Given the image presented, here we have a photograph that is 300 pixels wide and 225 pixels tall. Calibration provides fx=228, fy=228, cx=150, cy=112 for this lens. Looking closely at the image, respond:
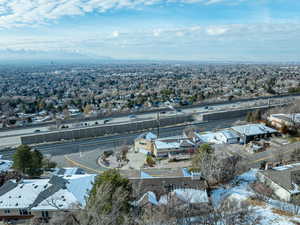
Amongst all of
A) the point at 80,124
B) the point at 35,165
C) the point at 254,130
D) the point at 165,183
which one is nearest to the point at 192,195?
the point at 165,183

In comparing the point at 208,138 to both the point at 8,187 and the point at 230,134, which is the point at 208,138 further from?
the point at 8,187

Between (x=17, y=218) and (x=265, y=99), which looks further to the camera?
(x=265, y=99)

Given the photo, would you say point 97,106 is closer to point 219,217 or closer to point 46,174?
point 46,174

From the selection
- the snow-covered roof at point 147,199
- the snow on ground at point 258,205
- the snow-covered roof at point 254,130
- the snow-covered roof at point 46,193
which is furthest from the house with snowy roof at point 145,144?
the snow-covered roof at point 147,199

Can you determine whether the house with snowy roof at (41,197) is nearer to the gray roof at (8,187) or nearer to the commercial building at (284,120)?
the gray roof at (8,187)

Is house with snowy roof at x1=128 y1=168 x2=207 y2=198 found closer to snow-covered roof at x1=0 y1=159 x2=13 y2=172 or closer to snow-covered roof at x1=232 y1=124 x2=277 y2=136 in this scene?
snow-covered roof at x1=0 y1=159 x2=13 y2=172

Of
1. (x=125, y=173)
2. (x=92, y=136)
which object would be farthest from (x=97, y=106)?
(x=125, y=173)

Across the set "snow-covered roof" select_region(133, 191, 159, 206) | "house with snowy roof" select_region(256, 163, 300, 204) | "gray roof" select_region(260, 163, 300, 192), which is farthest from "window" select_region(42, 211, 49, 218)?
"gray roof" select_region(260, 163, 300, 192)
